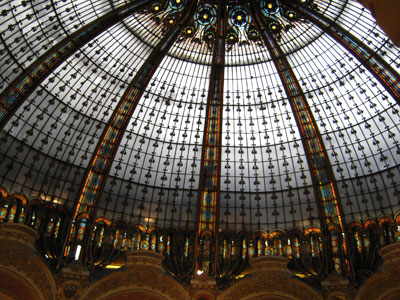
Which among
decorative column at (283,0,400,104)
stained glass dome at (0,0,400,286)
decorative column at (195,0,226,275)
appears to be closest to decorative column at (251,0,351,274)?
stained glass dome at (0,0,400,286)

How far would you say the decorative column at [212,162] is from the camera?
2261cm

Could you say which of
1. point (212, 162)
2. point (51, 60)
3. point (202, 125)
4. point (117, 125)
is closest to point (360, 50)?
point (202, 125)

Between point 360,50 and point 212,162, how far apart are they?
10244 mm

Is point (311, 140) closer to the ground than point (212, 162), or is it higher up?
higher up

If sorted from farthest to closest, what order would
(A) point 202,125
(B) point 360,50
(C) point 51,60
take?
(A) point 202,125
(B) point 360,50
(C) point 51,60

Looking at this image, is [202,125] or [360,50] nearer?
[360,50]

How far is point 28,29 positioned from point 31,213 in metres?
9.31

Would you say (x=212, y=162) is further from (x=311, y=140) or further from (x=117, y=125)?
(x=117, y=125)

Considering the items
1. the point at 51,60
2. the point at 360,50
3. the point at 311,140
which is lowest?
the point at 311,140

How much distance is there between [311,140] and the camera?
78.4 ft

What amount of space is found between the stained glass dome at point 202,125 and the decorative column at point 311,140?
79 mm

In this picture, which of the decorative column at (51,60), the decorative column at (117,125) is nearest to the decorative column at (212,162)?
the decorative column at (117,125)

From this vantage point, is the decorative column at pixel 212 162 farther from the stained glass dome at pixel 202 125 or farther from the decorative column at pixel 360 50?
the decorative column at pixel 360 50

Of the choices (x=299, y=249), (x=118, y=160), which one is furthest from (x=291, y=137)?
(x=118, y=160)
